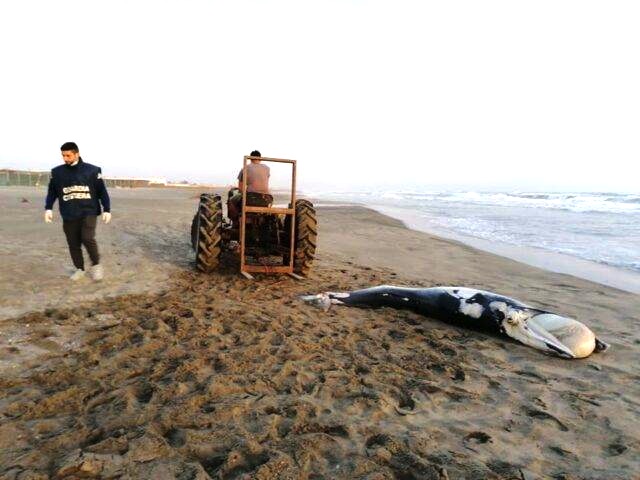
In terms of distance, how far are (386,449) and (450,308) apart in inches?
105

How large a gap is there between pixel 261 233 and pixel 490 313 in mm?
3794

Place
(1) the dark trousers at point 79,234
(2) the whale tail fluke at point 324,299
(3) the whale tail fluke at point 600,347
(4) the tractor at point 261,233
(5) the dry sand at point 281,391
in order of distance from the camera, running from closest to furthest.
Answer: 1. (5) the dry sand at point 281,391
2. (3) the whale tail fluke at point 600,347
3. (2) the whale tail fluke at point 324,299
4. (1) the dark trousers at point 79,234
5. (4) the tractor at point 261,233

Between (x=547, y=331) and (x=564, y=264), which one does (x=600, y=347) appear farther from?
(x=564, y=264)

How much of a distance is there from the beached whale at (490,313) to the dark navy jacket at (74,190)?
310cm

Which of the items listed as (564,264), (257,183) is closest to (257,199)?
(257,183)

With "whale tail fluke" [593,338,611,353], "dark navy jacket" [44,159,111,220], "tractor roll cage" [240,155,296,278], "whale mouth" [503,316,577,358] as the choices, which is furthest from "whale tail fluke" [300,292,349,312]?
"dark navy jacket" [44,159,111,220]

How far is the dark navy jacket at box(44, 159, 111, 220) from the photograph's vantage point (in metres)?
5.29

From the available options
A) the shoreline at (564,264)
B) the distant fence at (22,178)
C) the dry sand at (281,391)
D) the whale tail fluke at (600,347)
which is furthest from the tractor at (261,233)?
the distant fence at (22,178)

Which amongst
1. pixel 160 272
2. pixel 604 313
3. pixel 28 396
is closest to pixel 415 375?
pixel 28 396

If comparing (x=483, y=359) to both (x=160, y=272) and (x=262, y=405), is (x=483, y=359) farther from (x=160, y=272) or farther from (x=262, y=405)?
(x=160, y=272)

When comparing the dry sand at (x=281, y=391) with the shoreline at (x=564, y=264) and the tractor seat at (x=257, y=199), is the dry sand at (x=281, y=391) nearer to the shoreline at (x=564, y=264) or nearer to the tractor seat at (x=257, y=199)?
the tractor seat at (x=257, y=199)

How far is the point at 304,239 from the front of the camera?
20.9 feet

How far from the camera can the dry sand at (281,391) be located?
2119 millimetres

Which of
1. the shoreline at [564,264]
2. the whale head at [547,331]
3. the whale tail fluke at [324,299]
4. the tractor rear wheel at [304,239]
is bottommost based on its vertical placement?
the shoreline at [564,264]
